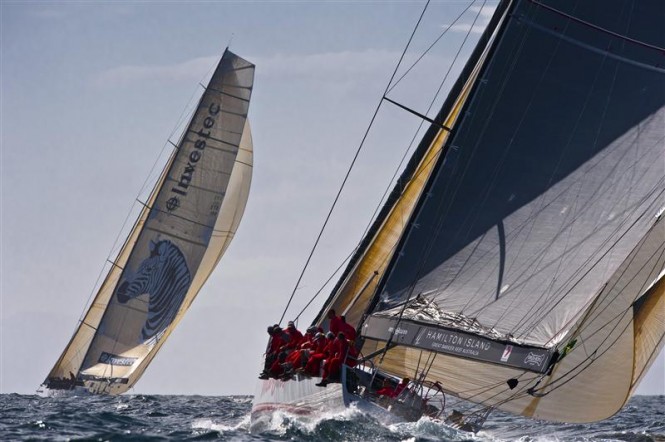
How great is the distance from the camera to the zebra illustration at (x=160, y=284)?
35.5m

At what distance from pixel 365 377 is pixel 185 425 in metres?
4.24

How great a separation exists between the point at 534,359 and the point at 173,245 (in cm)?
1947

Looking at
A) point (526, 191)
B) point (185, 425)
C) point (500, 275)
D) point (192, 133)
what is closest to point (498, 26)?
point (526, 191)

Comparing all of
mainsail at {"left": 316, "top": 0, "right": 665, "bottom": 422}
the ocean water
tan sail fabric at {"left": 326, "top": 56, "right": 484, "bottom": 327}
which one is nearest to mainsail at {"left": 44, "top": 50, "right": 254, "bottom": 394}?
the ocean water

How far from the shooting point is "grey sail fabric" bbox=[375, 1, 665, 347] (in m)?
18.6

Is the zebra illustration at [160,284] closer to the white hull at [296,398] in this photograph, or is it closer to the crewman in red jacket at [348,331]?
the white hull at [296,398]

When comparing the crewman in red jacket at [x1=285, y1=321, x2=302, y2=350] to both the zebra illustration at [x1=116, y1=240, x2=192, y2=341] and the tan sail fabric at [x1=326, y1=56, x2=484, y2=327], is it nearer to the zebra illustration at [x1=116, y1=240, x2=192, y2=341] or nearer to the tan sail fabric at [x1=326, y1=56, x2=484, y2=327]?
the tan sail fabric at [x1=326, y1=56, x2=484, y2=327]

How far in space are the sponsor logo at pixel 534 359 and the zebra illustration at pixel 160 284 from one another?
63.6 feet

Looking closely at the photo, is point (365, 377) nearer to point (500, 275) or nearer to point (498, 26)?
point (500, 275)

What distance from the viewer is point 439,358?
21.0 metres

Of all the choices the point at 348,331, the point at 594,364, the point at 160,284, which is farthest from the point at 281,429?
the point at 160,284

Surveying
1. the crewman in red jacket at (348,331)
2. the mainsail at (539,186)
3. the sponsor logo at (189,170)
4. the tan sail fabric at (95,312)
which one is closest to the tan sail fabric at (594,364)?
the mainsail at (539,186)

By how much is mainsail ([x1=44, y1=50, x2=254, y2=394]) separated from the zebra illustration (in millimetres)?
28

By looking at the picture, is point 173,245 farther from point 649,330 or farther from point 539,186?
point 539,186
